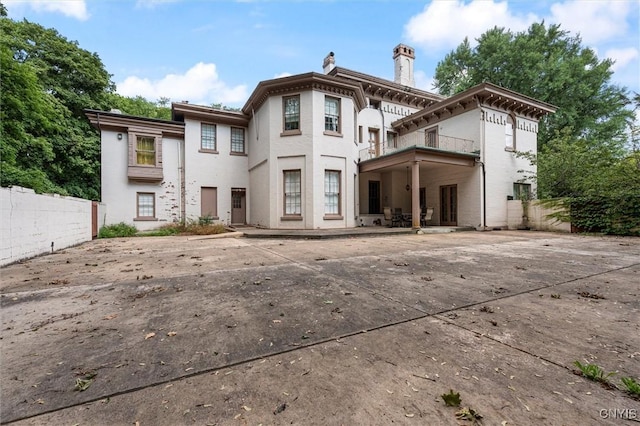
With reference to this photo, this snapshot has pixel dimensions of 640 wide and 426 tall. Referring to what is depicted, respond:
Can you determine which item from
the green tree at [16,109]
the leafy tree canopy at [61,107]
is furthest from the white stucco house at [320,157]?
the leafy tree canopy at [61,107]

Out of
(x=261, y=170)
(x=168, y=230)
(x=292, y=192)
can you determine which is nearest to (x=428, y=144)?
(x=292, y=192)

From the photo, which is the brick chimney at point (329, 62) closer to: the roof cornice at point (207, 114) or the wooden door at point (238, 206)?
the roof cornice at point (207, 114)

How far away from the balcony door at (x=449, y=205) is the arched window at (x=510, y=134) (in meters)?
3.45

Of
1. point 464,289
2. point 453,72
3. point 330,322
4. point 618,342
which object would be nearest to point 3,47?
point 330,322

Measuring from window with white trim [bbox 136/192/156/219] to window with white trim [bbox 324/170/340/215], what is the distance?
29.2 feet

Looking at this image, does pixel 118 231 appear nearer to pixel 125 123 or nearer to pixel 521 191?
pixel 125 123

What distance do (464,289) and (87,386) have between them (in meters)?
3.64

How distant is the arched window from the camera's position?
1391 centimetres

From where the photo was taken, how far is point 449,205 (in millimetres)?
14664

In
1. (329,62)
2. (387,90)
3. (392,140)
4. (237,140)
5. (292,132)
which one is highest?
(329,62)

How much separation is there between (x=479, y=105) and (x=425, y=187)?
16.6ft

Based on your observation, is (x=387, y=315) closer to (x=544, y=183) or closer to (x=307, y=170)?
(x=307, y=170)

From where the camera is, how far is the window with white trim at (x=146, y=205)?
13273 millimetres

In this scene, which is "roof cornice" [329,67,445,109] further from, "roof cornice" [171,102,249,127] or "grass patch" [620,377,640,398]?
"grass patch" [620,377,640,398]
